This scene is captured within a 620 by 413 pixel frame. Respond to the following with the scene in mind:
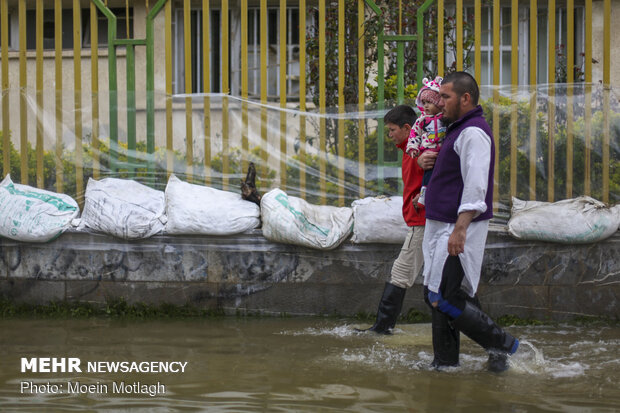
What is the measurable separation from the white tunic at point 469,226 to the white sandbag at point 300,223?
1.39 m

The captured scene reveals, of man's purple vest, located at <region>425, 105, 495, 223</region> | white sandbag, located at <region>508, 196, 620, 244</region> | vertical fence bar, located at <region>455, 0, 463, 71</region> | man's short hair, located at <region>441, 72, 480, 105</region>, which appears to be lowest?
white sandbag, located at <region>508, 196, 620, 244</region>

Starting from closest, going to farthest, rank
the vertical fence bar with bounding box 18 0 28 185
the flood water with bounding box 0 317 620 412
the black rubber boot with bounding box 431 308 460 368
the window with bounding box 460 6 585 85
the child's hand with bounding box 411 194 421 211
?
1. the flood water with bounding box 0 317 620 412
2. the black rubber boot with bounding box 431 308 460 368
3. the child's hand with bounding box 411 194 421 211
4. the vertical fence bar with bounding box 18 0 28 185
5. the window with bounding box 460 6 585 85

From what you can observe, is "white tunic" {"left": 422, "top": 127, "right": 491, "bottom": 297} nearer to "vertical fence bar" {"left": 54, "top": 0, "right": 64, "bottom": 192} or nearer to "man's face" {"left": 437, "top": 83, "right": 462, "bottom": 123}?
"man's face" {"left": 437, "top": 83, "right": 462, "bottom": 123}

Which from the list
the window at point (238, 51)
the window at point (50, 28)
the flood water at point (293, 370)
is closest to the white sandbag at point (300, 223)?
the flood water at point (293, 370)

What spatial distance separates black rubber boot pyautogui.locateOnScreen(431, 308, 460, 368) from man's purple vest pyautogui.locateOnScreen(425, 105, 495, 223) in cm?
53

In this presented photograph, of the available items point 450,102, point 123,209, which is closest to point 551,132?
point 450,102

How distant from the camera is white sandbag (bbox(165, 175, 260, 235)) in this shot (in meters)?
5.61

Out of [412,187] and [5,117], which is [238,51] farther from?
[412,187]

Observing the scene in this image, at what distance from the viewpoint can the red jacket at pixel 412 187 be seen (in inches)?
187

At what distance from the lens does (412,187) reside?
480 centimetres

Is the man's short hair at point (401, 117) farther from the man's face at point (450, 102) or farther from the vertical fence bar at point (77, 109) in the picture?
the vertical fence bar at point (77, 109)

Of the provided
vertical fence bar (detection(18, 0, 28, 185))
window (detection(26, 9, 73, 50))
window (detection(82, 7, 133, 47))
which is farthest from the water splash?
window (detection(26, 9, 73, 50))

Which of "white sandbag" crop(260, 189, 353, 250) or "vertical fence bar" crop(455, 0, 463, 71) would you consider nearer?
"white sandbag" crop(260, 189, 353, 250)

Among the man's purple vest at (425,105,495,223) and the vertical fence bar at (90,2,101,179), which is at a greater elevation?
the vertical fence bar at (90,2,101,179)
